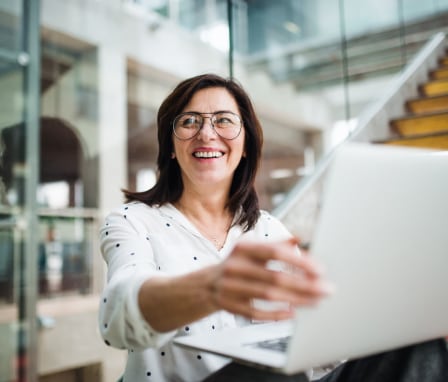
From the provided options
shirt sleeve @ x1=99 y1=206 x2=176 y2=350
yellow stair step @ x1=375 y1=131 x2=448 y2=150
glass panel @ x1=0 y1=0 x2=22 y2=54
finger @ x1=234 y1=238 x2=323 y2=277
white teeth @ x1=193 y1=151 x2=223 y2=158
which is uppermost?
glass panel @ x1=0 y1=0 x2=22 y2=54

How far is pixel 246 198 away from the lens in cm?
145

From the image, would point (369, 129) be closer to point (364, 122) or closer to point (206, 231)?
point (364, 122)

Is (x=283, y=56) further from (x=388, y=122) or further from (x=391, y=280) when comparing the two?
(x=391, y=280)

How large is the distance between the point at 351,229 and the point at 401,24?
15.0ft

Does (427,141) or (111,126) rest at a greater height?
(111,126)

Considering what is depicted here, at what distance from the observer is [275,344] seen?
0.75m

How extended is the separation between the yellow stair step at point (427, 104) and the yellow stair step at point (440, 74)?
14.4 inches

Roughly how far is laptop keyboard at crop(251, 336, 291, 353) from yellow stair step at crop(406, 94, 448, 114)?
2.76 metres

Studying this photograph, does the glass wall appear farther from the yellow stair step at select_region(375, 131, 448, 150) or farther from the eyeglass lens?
the yellow stair step at select_region(375, 131, 448, 150)

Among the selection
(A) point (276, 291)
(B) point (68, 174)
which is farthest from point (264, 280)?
(B) point (68, 174)

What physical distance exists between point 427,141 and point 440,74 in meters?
1.04

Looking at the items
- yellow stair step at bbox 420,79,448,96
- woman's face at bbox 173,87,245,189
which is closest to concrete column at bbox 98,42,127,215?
yellow stair step at bbox 420,79,448,96

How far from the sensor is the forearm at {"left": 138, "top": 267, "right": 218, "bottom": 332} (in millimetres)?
618

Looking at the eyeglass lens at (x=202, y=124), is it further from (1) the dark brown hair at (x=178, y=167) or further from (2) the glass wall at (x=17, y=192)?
(2) the glass wall at (x=17, y=192)
